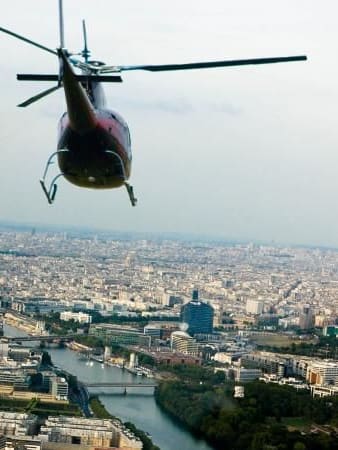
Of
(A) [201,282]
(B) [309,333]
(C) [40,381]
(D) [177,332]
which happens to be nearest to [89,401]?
(C) [40,381]

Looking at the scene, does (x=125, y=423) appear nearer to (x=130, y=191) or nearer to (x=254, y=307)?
(x=130, y=191)

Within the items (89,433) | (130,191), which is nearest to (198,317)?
(89,433)

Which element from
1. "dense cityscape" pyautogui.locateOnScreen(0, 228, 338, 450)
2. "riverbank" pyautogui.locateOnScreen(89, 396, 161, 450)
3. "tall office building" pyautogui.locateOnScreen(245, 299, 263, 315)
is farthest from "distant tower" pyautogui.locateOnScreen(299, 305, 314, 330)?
"riverbank" pyautogui.locateOnScreen(89, 396, 161, 450)

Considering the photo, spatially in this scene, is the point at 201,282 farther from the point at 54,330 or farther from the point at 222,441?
the point at 222,441

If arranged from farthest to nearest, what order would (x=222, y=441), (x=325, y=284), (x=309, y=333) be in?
(x=325, y=284)
(x=309, y=333)
(x=222, y=441)

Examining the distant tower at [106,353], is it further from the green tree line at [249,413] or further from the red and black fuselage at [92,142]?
the red and black fuselage at [92,142]

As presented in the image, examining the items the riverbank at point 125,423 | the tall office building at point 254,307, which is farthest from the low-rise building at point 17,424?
the tall office building at point 254,307
